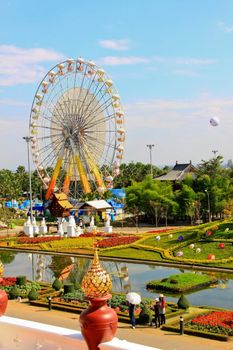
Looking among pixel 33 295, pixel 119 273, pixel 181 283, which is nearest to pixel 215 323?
pixel 181 283

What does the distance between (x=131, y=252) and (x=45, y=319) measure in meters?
18.5

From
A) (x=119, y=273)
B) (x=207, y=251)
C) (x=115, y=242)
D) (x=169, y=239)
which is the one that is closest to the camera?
(x=119, y=273)

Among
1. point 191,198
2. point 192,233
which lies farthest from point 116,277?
point 191,198

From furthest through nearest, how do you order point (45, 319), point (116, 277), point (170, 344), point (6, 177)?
point (6, 177)
point (116, 277)
point (45, 319)
point (170, 344)

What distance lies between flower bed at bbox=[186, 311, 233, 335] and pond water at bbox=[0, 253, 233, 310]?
3.18 metres

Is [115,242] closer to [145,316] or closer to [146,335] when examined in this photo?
[145,316]

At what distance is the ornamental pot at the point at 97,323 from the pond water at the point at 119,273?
64.4ft

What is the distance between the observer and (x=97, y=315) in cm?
630

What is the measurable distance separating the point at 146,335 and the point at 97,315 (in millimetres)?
→ 14601

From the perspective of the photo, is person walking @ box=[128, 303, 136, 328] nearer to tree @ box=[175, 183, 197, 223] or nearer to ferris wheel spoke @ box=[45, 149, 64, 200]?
tree @ box=[175, 183, 197, 223]

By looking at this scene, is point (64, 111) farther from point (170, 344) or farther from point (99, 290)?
point (99, 290)

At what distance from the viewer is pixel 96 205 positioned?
66.9 metres

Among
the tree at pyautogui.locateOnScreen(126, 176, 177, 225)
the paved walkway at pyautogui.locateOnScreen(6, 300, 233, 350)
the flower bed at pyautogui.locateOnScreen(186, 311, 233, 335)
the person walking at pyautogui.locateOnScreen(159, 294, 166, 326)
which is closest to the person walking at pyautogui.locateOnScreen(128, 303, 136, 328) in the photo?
the paved walkway at pyautogui.locateOnScreen(6, 300, 233, 350)

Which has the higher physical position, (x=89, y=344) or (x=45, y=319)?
(x=89, y=344)
